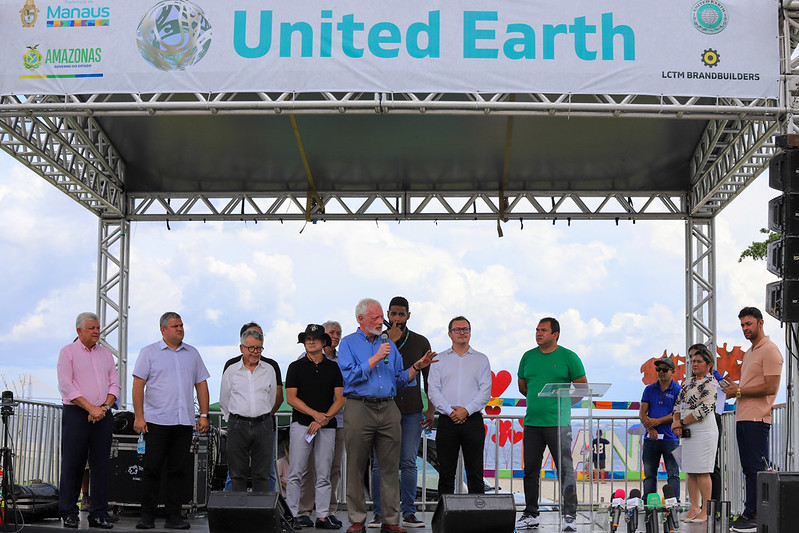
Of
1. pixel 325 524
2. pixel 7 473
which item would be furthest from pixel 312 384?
pixel 7 473

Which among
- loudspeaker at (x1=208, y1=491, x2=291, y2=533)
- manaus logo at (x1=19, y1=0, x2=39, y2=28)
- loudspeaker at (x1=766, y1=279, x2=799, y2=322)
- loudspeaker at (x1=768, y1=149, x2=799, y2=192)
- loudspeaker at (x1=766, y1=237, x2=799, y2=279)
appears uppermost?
manaus logo at (x1=19, y1=0, x2=39, y2=28)

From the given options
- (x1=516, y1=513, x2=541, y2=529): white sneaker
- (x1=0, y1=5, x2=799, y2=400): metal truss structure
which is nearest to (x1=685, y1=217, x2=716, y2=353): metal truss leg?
(x1=0, y1=5, x2=799, y2=400): metal truss structure

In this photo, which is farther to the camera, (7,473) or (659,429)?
(659,429)

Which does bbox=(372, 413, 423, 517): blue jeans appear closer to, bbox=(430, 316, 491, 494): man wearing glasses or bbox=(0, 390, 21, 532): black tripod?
bbox=(430, 316, 491, 494): man wearing glasses

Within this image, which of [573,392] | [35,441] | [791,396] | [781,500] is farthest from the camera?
[35,441]

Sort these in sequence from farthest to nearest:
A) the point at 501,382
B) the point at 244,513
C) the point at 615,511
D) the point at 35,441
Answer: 1. the point at 501,382
2. the point at 35,441
3. the point at 244,513
4. the point at 615,511

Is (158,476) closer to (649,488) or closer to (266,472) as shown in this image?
(266,472)

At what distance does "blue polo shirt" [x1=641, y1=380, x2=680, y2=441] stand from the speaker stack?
181 centimetres

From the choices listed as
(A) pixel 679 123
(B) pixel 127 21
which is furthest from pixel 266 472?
(A) pixel 679 123

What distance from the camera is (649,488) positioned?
29.2 ft

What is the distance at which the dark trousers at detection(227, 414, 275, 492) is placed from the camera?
772cm

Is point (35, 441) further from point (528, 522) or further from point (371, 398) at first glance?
point (528, 522)

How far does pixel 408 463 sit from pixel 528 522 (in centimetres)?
109

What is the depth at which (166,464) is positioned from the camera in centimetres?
778
